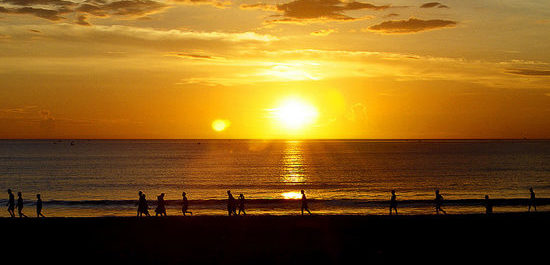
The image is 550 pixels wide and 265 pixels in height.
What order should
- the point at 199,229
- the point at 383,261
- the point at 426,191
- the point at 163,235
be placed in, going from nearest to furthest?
the point at 383,261 < the point at 163,235 < the point at 199,229 < the point at 426,191

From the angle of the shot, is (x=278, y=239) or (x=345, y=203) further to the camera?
(x=345, y=203)

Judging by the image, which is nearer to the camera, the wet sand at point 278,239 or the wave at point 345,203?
the wet sand at point 278,239

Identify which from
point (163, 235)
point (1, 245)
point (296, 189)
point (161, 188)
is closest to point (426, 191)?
point (296, 189)

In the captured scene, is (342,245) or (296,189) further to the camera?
(296,189)

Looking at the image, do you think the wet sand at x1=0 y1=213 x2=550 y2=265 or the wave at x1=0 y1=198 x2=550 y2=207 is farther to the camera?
the wave at x1=0 y1=198 x2=550 y2=207

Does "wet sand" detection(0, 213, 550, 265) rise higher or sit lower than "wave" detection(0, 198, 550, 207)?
lower

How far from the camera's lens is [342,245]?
2023 cm

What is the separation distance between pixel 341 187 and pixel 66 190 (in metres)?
35.9

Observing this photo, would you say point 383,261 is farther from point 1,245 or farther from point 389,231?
point 1,245

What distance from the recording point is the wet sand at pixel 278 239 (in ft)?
59.7

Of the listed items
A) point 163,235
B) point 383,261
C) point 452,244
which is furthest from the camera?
point 163,235

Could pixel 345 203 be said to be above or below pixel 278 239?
above

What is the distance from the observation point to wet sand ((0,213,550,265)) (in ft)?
59.7

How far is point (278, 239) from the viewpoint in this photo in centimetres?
2155
